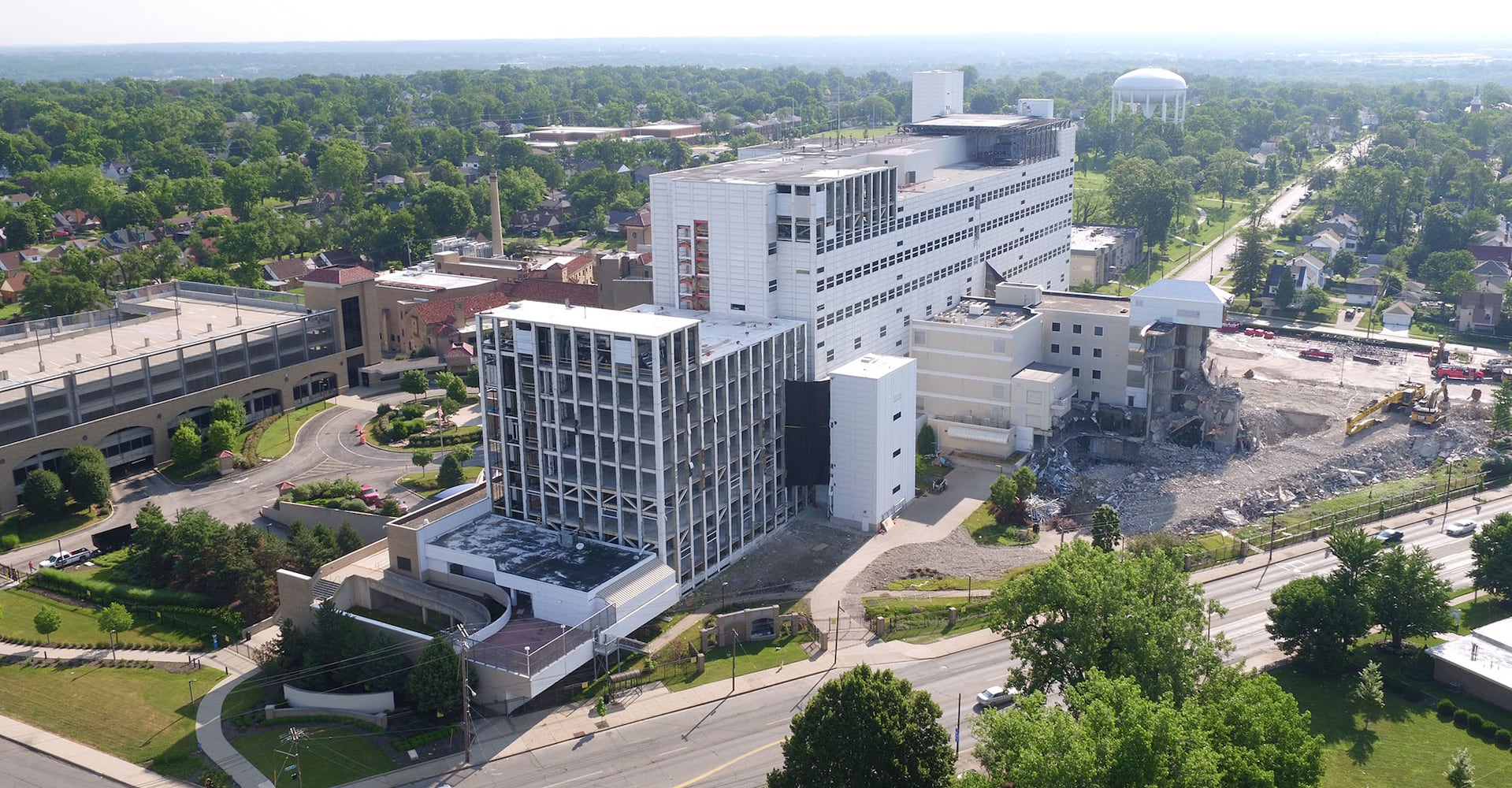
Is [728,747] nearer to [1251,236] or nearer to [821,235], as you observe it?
[821,235]

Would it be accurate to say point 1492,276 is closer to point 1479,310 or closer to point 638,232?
point 1479,310

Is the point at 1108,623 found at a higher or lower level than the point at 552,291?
lower

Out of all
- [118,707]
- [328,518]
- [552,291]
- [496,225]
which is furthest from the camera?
[496,225]

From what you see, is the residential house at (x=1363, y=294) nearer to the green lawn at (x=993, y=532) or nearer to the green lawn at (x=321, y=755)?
the green lawn at (x=993, y=532)

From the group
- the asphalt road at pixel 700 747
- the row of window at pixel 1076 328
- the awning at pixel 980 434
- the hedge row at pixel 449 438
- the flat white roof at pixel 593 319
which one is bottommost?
the asphalt road at pixel 700 747

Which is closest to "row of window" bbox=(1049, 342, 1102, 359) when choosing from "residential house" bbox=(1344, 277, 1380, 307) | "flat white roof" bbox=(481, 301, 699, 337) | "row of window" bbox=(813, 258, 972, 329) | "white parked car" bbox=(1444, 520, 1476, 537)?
"row of window" bbox=(813, 258, 972, 329)

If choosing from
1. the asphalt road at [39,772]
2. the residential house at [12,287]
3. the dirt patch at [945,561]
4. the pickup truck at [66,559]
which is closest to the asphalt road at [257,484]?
the pickup truck at [66,559]

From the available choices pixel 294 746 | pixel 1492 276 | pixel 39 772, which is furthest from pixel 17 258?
pixel 1492 276
